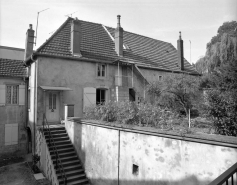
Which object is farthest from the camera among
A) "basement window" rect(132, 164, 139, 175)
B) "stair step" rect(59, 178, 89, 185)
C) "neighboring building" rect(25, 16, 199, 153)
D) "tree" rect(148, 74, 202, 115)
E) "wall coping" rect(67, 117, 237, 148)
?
"neighboring building" rect(25, 16, 199, 153)

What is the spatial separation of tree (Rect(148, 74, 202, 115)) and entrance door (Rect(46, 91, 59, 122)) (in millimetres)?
7186

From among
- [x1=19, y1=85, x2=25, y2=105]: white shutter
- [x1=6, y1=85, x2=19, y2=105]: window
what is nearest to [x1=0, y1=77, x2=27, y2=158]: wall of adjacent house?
[x1=19, y1=85, x2=25, y2=105]: white shutter

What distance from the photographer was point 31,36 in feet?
51.2

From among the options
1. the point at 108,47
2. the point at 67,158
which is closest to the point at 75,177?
the point at 67,158

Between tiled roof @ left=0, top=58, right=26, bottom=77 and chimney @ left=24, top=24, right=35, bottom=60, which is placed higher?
chimney @ left=24, top=24, right=35, bottom=60

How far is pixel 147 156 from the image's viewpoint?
6.20 metres

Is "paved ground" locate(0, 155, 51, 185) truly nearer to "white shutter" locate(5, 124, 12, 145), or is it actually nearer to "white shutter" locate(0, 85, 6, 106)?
"white shutter" locate(5, 124, 12, 145)

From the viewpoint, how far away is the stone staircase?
29.3 feet

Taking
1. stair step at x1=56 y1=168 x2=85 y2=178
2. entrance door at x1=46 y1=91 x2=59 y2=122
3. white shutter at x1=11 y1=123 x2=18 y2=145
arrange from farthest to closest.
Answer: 1. white shutter at x1=11 y1=123 x2=18 y2=145
2. entrance door at x1=46 y1=91 x2=59 y2=122
3. stair step at x1=56 y1=168 x2=85 y2=178

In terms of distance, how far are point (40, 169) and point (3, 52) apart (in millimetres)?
10726

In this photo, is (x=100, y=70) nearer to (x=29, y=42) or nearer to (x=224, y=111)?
(x=29, y=42)

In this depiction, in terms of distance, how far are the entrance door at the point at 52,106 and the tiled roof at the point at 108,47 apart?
2891mm

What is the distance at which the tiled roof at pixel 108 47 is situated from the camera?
1373 cm

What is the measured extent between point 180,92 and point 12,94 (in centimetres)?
1249
